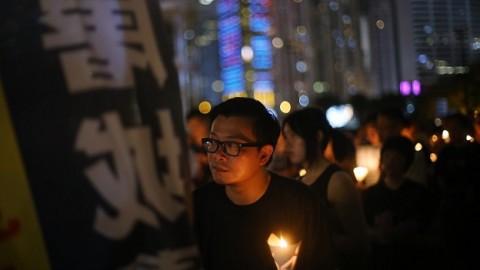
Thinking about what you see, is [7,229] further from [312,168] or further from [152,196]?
[312,168]

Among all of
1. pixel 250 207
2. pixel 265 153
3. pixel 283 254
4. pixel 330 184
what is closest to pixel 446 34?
pixel 330 184

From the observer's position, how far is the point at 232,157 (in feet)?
7.68

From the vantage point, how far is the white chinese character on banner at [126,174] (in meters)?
1.38

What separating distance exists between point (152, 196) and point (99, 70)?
0.33m

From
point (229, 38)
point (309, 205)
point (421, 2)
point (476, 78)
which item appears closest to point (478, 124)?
point (476, 78)

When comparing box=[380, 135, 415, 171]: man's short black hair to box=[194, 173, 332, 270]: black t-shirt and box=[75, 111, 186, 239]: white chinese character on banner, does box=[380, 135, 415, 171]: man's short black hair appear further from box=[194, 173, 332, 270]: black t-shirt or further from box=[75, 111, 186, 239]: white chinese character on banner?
box=[75, 111, 186, 239]: white chinese character on banner

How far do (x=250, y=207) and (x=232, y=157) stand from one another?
0.23 metres

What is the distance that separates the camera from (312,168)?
3.48m

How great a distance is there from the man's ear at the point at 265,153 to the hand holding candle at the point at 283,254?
1.15 ft

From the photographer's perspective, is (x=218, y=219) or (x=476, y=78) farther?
(x=476, y=78)

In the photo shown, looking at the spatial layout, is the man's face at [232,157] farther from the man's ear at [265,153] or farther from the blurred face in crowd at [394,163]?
the blurred face in crowd at [394,163]

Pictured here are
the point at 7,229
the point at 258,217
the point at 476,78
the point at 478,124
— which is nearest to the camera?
the point at 7,229

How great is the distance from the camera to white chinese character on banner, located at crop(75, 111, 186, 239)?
4.51 feet

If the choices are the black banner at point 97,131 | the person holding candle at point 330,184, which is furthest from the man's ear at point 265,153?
the black banner at point 97,131
